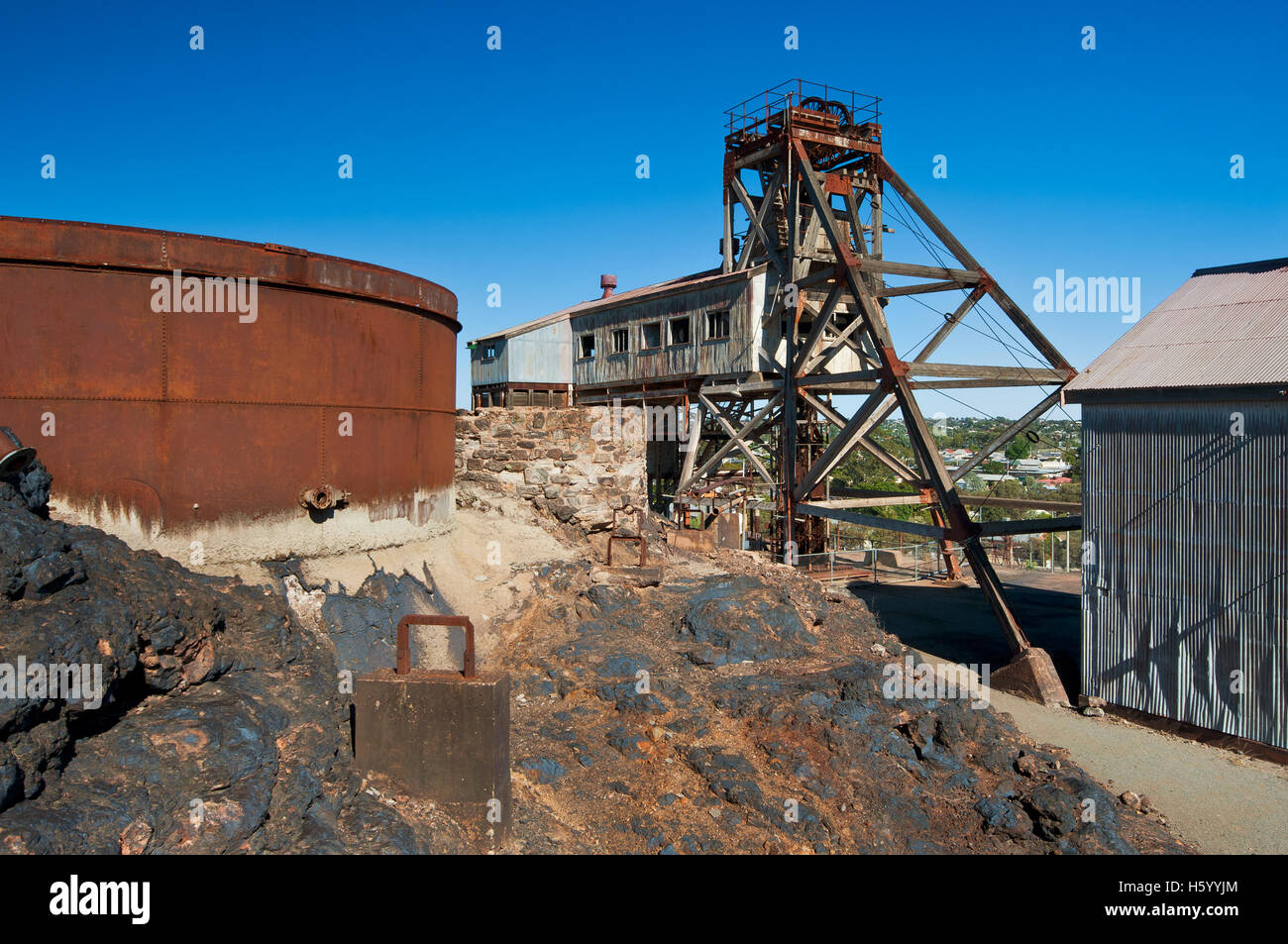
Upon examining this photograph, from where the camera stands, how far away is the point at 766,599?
12188 millimetres

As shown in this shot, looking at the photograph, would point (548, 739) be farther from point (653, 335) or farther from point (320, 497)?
point (653, 335)

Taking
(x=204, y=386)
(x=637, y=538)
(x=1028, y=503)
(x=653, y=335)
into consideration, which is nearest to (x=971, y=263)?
(x=1028, y=503)

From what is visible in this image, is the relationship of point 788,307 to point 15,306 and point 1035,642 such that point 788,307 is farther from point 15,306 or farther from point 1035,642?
point 15,306

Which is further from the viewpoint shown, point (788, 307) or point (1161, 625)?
point (788, 307)

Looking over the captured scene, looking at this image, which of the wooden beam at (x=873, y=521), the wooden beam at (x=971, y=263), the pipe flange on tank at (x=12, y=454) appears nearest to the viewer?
the pipe flange on tank at (x=12, y=454)

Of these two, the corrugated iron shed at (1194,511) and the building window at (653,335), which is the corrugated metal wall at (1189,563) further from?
the building window at (653,335)

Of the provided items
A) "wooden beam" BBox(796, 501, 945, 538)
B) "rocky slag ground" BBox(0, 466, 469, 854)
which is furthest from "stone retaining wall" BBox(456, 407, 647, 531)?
"rocky slag ground" BBox(0, 466, 469, 854)

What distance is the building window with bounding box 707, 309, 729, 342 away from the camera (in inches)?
845

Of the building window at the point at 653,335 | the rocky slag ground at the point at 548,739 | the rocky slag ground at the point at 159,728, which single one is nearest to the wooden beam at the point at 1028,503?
the rocky slag ground at the point at 548,739

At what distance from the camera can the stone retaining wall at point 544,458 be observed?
13742mm

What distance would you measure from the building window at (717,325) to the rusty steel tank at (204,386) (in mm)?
12773

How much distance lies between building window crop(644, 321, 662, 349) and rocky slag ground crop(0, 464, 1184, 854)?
41.2 feet
